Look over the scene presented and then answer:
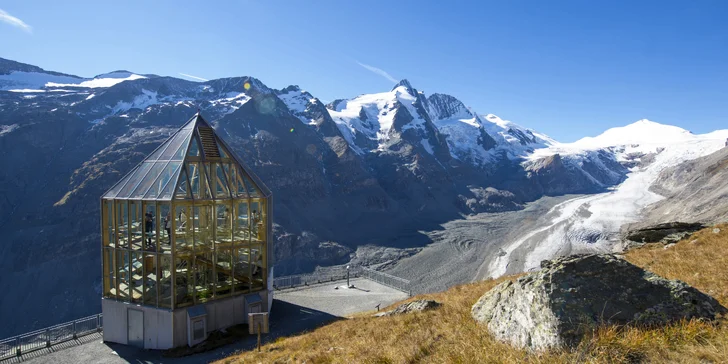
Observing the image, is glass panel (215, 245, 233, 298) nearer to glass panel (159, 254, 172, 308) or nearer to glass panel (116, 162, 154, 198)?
glass panel (159, 254, 172, 308)

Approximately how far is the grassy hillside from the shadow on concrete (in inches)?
175

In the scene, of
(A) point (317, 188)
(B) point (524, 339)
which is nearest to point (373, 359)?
(B) point (524, 339)

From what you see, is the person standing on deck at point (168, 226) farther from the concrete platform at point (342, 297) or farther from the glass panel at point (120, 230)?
the concrete platform at point (342, 297)

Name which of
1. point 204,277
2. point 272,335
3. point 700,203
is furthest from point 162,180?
point 700,203

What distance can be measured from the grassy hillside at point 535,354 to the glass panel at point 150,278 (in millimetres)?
8227

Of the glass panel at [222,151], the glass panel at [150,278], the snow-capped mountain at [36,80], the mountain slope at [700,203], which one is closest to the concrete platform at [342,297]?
the glass panel at [150,278]

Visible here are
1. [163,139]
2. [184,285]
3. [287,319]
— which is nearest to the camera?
[184,285]

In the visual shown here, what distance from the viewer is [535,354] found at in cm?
519

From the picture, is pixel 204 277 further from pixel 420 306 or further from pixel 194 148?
pixel 420 306

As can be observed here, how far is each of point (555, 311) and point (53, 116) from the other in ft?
446

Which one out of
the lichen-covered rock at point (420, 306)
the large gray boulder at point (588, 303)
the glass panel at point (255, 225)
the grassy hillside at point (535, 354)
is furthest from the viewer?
the glass panel at point (255, 225)

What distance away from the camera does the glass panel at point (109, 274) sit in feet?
63.1

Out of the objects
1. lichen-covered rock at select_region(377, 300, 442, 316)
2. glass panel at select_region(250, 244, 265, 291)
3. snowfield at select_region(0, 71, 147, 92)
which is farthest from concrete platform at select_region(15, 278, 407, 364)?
snowfield at select_region(0, 71, 147, 92)

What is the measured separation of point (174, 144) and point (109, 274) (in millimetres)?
8225
